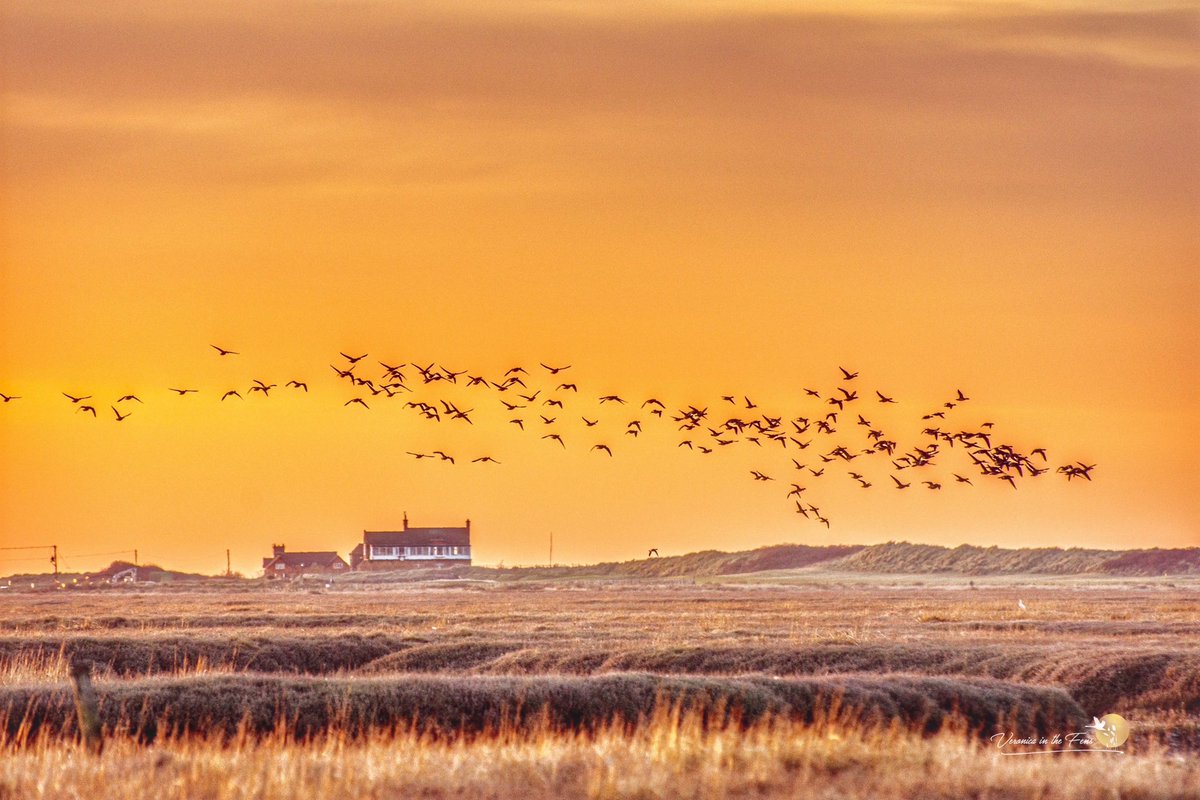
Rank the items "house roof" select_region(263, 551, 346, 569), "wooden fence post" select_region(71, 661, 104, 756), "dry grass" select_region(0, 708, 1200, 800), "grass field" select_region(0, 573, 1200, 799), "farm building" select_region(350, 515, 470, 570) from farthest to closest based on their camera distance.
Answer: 1. "house roof" select_region(263, 551, 346, 569)
2. "farm building" select_region(350, 515, 470, 570)
3. "wooden fence post" select_region(71, 661, 104, 756)
4. "grass field" select_region(0, 573, 1200, 799)
5. "dry grass" select_region(0, 708, 1200, 800)

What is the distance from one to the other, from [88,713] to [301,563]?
169 metres

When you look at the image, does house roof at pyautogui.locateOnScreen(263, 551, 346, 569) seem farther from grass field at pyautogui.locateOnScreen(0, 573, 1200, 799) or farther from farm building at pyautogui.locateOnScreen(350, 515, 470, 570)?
grass field at pyautogui.locateOnScreen(0, 573, 1200, 799)

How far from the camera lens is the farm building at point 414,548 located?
181500 millimetres

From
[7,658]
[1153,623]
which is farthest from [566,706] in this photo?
[1153,623]

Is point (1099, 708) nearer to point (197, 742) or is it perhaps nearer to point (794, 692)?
point (794, 692)

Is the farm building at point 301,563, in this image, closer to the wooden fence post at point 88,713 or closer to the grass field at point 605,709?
the grass field at point 605,709

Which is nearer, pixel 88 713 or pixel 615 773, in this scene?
pixel 615 773

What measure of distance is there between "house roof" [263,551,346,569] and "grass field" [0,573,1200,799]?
14026 cm

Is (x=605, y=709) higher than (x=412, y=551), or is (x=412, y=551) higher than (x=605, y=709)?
(x=412, y=551)

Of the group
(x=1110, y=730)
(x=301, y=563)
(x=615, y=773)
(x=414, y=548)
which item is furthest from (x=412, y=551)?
(x=615, y=773)

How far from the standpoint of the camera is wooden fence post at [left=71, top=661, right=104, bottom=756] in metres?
23.4

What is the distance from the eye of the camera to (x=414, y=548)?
184 metres

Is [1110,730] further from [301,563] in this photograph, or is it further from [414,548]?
[301,563]

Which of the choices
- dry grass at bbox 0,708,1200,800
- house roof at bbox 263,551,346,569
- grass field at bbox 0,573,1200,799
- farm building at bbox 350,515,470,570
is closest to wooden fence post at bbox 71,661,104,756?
grass field at bbox 0,573,1200,799
